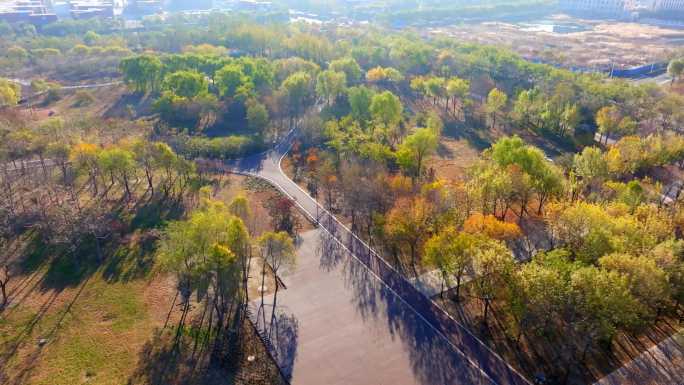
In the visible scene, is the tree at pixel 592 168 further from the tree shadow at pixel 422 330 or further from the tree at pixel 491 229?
the tree shadow at pixel 422 330

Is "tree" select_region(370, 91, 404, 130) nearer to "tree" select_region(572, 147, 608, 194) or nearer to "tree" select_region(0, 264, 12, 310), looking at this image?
"tree" select_region(572, 147, 608, 194)

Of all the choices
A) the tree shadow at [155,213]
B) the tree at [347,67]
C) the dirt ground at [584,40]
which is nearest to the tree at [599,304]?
the tree shadow at [155,213]

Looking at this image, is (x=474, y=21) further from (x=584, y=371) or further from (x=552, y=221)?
(x=584, y=371)

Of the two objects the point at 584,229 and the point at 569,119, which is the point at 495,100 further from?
the point at 584,229

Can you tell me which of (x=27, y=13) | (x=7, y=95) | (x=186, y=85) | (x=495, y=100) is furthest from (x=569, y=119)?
(x=27, y=13)

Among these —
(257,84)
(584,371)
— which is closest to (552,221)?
(584,371)

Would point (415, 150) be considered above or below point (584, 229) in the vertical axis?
above
